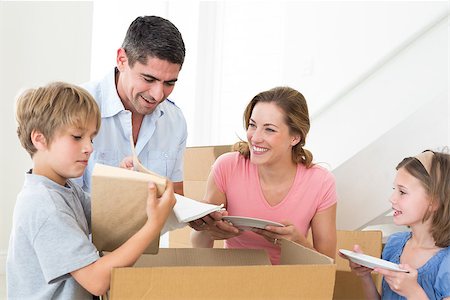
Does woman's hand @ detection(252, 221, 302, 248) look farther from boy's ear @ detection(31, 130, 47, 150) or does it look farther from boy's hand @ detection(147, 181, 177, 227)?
boy's ear @ detection(31, 130, 47, 150)

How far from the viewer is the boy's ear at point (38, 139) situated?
4.11 feet

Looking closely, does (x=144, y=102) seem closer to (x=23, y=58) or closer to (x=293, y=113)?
(x=293, y=113)

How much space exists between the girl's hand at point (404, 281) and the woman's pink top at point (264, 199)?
450 mm

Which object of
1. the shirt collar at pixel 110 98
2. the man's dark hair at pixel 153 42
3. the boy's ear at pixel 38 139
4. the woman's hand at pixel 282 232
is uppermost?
the man's dark hair at pixel 153 42

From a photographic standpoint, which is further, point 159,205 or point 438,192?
point 438,192

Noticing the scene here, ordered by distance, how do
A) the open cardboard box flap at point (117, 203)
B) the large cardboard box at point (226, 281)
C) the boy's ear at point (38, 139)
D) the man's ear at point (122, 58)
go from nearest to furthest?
1. the large cardboard box at point (226, 281)
2. the open cardboard box flap at point (117, 203)
3. the boy's ear at point (38, 139)
4. the man's ear at point (122, 58)

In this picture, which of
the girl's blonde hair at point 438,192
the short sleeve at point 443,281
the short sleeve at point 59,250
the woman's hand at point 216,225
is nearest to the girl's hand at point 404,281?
the short sleeve at point 443,281

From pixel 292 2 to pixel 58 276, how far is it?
2.55 m

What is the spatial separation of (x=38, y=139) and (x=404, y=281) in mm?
900

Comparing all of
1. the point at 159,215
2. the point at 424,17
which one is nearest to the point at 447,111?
the point at 424,17

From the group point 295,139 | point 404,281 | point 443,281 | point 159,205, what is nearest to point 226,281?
point 159,205

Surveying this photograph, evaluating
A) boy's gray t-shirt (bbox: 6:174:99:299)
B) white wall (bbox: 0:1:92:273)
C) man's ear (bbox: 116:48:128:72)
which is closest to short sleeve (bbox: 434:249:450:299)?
boy's gray t-shirt (bbox: 6:174:99:299)

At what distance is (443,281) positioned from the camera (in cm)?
152

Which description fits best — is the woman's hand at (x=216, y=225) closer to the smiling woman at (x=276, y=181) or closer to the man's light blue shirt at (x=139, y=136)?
the smiling woman at (x=276, y=181)
